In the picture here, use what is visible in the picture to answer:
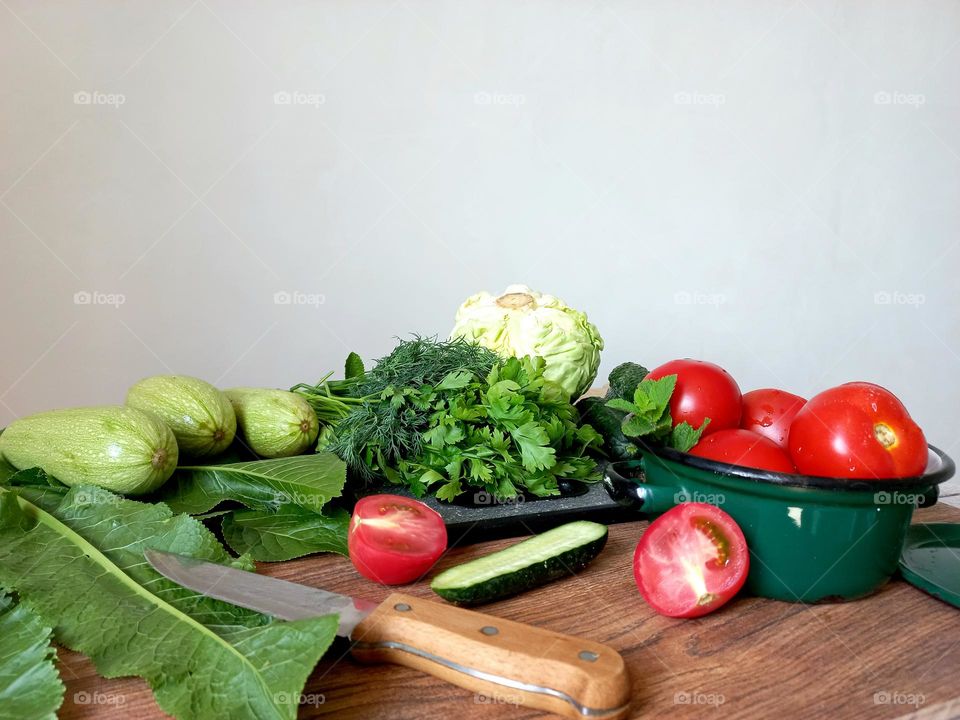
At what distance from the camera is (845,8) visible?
350 cm

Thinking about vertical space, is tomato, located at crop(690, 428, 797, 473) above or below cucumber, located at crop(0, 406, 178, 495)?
above

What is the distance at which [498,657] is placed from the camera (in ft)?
2.66

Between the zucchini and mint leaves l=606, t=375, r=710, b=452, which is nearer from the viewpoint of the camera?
mint leaves l=606, t=375, r=710, b=452

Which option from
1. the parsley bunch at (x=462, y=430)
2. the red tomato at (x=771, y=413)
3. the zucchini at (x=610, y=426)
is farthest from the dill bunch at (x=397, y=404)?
the red tomato at (x=771, y=413)

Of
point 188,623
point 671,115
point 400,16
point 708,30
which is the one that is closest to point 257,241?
point 400,16

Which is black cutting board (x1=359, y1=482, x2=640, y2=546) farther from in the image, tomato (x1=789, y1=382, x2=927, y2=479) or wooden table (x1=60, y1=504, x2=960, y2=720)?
tomato (x1=789, y1=382, x2=927, y2=479)

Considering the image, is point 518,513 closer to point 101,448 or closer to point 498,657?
point 498,657

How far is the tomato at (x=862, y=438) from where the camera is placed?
3.23 feet

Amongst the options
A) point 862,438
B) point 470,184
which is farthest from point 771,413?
point 470,184

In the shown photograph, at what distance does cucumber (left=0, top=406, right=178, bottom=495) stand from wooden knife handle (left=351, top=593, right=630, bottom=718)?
0.52m

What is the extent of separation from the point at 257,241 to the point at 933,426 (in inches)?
124

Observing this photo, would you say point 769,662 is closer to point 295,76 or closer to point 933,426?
point 295,76

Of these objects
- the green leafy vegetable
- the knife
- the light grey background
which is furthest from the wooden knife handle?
the light grey background

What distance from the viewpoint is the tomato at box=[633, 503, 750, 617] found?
3.21ft
